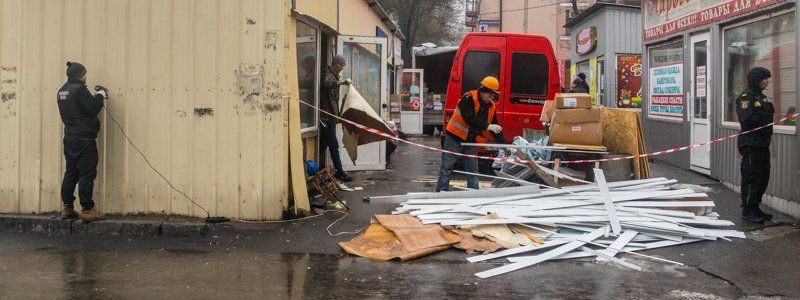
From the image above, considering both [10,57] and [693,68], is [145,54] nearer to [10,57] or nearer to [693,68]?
[10,57]

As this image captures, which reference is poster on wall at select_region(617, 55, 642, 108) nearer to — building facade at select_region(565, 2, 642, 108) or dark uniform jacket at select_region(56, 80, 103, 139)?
building facade at select_region(565, 2, 642, 108)

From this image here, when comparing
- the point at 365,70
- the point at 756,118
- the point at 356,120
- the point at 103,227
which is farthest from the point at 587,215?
the point at 365,70

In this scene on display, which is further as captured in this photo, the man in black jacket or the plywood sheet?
the plywood sheet

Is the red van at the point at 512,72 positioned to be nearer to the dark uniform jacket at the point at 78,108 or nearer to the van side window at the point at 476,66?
the van side window at the point at 476,66

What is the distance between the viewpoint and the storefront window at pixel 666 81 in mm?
12625

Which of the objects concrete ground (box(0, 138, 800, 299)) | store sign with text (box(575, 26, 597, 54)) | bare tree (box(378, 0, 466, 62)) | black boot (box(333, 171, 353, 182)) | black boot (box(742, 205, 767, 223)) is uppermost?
bare tree (box(378, 0, 466, 62))

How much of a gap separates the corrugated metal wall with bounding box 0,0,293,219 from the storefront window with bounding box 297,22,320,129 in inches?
54.8

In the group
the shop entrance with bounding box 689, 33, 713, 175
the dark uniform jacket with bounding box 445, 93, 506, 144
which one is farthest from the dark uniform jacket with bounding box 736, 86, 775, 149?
the shop entrance with bounding box 689, 33, 713, 175

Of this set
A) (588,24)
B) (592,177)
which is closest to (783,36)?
(592,177)

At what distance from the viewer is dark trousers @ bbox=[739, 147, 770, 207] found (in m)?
7.96

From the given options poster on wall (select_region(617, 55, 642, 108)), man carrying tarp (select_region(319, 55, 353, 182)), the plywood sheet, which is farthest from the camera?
poster on wall (select_region(617, 55, 642, 108))

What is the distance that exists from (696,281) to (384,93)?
689 cm

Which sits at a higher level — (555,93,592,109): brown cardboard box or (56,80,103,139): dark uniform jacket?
(555,93,592,109): brown cardboard box

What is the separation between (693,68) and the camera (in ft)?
38.9
